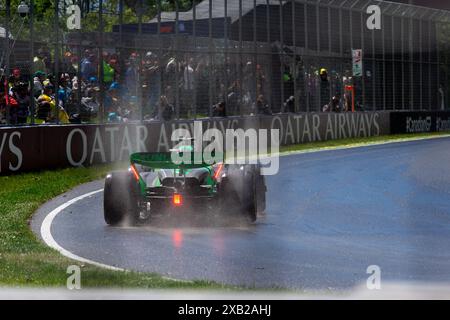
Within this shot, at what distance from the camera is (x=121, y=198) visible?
13.6 meters

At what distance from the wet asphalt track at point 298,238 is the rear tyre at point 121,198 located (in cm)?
18

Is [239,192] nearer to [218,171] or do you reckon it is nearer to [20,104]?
[218,171]

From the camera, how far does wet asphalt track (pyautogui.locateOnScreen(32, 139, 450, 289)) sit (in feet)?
34.5

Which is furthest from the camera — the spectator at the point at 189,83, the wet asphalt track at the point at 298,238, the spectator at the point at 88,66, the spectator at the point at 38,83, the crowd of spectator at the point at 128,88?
the spectator at the point at 189,83

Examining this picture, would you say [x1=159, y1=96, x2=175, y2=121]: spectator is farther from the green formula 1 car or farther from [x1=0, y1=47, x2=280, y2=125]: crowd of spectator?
the green formula 1 car

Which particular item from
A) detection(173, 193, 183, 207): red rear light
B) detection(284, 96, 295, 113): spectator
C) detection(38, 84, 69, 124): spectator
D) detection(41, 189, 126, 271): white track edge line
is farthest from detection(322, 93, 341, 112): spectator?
detection(173, 193, 183, 207): red rear light

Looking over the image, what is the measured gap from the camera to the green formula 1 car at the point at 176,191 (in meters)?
13.5

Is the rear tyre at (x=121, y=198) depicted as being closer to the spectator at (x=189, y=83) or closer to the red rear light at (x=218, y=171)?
the red rear light at (x=218, y=171)

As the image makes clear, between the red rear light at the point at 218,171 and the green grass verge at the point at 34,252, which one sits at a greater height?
the red rear light at the point at 218,171

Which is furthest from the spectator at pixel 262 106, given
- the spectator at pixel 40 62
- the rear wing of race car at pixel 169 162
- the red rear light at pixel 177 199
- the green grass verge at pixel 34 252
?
the red rear light at pixel 177 199

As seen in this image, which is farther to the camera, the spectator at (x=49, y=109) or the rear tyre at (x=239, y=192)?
the spectator at (x=49, y=109)

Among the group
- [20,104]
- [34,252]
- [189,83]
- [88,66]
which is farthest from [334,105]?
[34,252]

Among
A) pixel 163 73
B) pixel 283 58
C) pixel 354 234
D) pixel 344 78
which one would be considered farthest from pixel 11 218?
pixel 344 78

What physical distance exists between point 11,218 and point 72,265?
14.6ft
